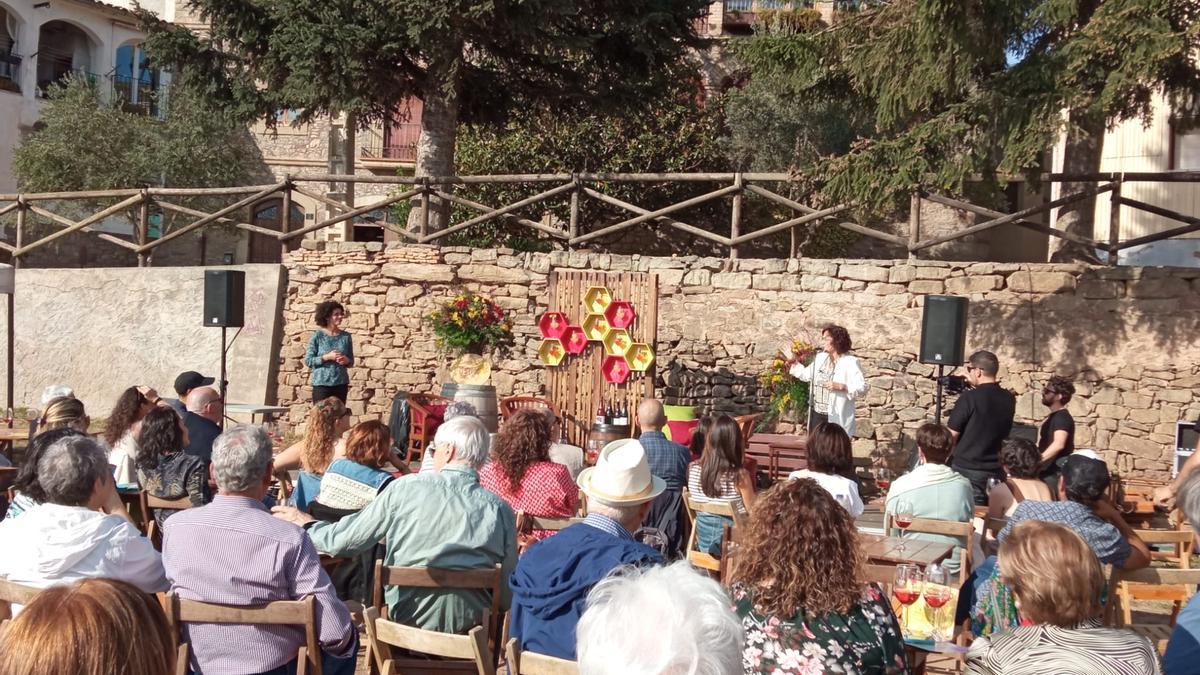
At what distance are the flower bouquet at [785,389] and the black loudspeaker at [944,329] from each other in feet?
5.56

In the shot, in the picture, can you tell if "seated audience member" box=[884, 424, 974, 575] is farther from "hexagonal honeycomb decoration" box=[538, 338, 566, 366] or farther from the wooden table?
"hexagonal honeycomb decoration" box=[538, 338, 566, 366]

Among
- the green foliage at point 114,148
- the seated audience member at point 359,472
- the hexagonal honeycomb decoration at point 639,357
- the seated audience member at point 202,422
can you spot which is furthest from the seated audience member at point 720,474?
the green foliage at point 114,148

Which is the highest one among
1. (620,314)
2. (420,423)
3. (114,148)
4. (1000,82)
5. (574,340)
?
(114,148)

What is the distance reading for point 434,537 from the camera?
394 cm

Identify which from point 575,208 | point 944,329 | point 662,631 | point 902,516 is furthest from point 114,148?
point 662,631

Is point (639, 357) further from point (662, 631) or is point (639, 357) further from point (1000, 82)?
point (662, 631)

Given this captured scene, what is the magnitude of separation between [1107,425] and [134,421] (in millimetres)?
7715

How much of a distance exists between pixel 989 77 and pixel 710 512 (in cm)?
598

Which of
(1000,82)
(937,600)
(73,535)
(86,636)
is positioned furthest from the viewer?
(1000,82)

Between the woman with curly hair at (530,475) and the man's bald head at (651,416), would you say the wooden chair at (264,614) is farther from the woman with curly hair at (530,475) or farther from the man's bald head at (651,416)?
the man's bald head at (651,416)

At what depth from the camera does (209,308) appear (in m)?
9.73

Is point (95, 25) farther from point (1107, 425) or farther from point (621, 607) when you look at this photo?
point (621, 607)

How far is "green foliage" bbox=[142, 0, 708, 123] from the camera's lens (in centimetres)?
1170

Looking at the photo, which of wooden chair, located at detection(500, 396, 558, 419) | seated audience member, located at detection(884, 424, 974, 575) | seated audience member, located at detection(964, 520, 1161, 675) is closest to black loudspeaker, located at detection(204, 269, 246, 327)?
wooden chair, located at detection(500, 396, 558, 419)
